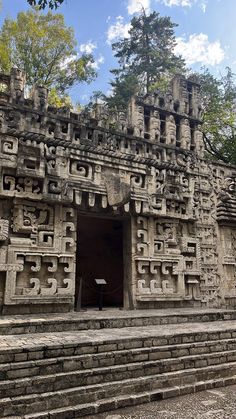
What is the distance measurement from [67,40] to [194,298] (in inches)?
548

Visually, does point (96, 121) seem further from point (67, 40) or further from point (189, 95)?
point (67, 40)

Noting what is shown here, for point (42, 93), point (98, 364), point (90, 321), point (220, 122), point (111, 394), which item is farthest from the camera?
point (220, 122)

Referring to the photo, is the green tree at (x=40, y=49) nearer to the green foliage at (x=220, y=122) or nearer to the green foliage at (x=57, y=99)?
the green foliage at (x=57, y=99)

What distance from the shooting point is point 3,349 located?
3842 millimetres

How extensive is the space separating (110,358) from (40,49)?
1549 centimetres

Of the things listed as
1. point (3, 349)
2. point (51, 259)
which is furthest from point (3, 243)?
point (3, 349)

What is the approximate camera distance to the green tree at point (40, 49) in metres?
15.6

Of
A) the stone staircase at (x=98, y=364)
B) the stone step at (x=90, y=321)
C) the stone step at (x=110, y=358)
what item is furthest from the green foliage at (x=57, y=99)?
the stone step at (x=110, y=358)

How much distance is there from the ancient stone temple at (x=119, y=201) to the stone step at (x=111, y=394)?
10.1 ft

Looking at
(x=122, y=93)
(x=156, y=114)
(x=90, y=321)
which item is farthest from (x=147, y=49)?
(x=90, y=321)

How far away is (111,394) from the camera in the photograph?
3.96m

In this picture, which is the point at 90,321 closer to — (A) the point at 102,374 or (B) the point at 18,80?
(A) the point at 102,374

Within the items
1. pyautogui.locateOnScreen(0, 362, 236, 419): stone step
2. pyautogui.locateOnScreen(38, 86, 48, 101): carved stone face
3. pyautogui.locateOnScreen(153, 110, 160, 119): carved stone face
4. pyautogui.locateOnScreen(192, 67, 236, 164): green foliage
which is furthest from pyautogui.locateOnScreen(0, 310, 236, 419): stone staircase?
pyautogui.locateOnScreen(192, 67, 236, 164): green foliage

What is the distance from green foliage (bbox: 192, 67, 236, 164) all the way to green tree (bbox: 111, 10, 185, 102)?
4598mm
